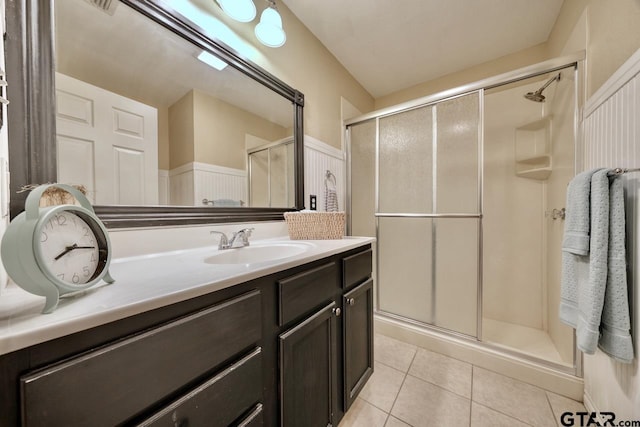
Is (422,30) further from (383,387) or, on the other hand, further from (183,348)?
(383,387)

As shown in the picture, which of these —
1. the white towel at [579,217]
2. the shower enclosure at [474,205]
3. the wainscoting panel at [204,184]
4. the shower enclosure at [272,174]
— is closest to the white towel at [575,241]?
A: the white towel at [579,217]

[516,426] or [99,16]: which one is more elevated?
[99,16]

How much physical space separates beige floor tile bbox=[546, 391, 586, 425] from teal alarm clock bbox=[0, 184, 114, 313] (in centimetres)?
192

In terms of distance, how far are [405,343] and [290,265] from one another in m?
1.55

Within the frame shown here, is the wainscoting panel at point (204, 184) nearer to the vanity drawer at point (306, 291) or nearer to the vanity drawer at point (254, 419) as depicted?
the vanity drawer at point (306, 291)

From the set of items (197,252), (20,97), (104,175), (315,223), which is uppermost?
(20,97)

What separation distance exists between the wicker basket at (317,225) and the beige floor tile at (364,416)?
2.88 feet

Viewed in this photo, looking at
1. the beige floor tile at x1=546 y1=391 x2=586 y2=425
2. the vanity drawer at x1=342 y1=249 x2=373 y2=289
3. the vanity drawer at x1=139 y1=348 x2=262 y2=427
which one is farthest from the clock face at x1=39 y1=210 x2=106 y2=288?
the beige floor tile at x1=546 y1=391 x2=586 y2=425

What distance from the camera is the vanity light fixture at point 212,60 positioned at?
1.11m

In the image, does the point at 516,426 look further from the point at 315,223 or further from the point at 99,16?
the point at 99,16

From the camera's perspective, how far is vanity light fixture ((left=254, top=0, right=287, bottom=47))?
1.28 metres

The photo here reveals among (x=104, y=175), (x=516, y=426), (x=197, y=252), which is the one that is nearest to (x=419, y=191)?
(x=516, y=426)

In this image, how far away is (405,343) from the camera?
1784 millimetres

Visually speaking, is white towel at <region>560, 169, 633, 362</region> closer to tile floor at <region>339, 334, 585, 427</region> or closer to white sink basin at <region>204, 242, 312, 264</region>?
tile floor at <region>339, 334, 585, 427</region>
